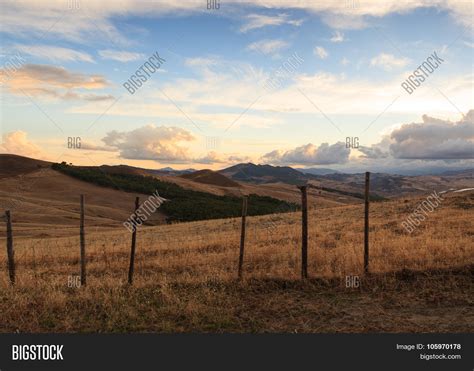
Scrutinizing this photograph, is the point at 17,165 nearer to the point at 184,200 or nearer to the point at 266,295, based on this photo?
the point at 184,200

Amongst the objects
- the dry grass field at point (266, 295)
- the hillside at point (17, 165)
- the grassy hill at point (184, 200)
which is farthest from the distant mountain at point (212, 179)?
the dry grass field at point (266, 295)

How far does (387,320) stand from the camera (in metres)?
9.60

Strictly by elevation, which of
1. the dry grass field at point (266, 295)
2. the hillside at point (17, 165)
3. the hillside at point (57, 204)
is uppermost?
the hillside at point (17, 165)

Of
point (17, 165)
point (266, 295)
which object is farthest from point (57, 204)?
point (17, 165)

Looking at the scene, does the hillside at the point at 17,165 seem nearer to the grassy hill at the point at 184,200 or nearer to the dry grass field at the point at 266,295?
the grassy hill at the point at 184,200

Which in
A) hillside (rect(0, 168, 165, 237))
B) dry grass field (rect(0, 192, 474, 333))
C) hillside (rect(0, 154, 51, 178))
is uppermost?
hillside (rect(0, 154, 51, 178))

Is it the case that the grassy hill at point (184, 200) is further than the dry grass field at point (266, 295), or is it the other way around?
the grassy hill at point (184, 200)

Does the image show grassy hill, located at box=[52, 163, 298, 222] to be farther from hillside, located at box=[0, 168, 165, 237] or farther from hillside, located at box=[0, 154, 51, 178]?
hillside, located at box=[0, 154, 51, 178]

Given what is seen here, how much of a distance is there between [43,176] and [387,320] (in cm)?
9890

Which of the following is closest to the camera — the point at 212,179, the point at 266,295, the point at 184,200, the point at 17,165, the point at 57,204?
the point at 266,295

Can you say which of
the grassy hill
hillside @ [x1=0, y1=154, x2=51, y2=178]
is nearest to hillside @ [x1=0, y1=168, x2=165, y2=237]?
the grassy hill

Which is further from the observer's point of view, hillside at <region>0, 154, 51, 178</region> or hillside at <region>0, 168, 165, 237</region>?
hillside at <region>0, 154, 51, 178</region>

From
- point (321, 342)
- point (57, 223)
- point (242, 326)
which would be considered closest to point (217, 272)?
point (242, 326)

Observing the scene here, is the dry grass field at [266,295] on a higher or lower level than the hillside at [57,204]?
lower
